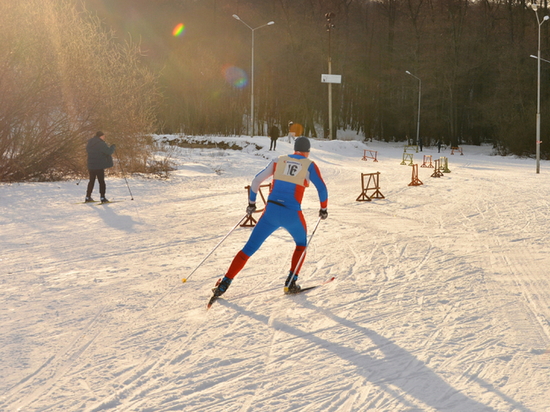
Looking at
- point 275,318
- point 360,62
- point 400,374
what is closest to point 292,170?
point 275,318

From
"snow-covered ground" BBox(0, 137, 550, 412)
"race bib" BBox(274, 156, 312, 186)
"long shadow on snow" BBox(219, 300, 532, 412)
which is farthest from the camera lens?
"race bib" BBox(274, 156, 312, 186)

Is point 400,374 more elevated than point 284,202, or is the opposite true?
point 284,202

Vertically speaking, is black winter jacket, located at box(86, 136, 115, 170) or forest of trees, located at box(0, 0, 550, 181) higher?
forest of trees, located at box(0, 0, 550, 181)

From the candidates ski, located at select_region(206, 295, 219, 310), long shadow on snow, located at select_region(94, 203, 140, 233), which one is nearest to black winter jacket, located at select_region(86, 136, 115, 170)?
long shadow on snow, located at select_region(94, 203, 140, 233)

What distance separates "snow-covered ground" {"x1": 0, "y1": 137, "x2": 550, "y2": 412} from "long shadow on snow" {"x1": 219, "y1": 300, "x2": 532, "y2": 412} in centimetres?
2

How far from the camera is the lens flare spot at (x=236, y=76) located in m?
52.4

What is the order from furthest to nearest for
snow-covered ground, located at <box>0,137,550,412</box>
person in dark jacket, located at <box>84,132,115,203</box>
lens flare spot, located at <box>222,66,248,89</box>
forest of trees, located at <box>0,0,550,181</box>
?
1. lens flare spot, located at <box>222,66,248,89</box>
2. forest of trees, located at <box>0,0,550,181</box>
3. person in dark jacket, located at <box>84,132,115,203</box>
4. snow-covered ground, located at <box>0,137,550,412</box>

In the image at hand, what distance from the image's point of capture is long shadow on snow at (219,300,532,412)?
347 cm

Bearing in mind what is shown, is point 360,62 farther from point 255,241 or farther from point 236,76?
point 255,241

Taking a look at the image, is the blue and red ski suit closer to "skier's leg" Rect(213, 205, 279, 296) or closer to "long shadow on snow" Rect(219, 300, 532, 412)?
"skier's leg" Rect(213, 205, 279, 296)

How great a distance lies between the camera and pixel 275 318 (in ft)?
16.6

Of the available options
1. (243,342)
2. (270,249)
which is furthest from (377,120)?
(243,342)

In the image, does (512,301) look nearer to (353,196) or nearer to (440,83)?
(353,196)

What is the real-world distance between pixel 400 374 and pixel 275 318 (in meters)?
1.54
